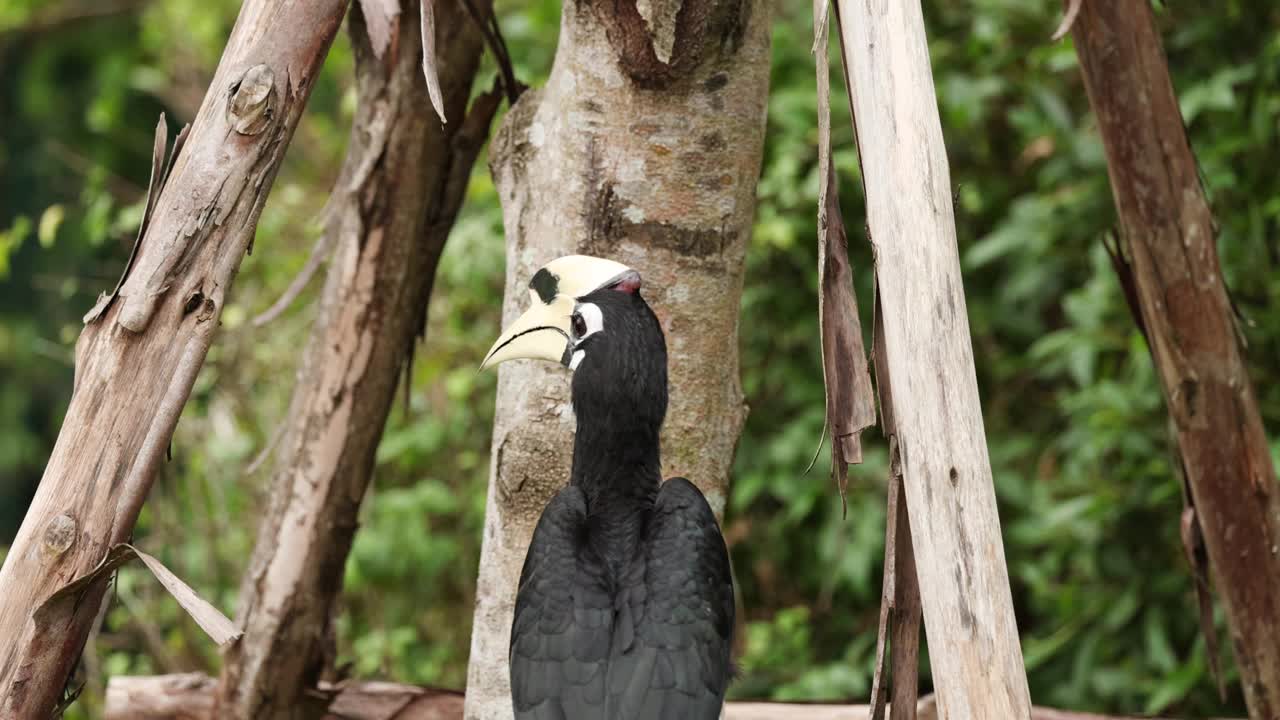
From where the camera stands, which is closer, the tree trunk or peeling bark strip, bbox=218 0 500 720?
the tree trunk

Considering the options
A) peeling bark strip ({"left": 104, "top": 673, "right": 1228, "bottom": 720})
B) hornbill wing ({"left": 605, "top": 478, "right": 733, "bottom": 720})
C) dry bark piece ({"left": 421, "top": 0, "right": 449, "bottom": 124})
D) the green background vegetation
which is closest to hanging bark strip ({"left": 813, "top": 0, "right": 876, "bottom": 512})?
hornbill wing ({"left": 605, "top": 478, "right": 733, "bottom": 720})

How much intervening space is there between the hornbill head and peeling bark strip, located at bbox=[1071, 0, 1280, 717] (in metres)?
0.85

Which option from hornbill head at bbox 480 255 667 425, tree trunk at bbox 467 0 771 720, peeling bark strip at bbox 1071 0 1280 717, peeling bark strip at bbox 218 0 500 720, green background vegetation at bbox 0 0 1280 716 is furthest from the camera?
green background vegetation at bbox 0 0 1280 716

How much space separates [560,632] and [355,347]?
79 centimetres

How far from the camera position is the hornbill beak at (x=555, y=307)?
123 cm

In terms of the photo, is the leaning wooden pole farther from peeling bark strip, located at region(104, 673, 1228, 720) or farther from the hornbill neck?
peeling bark strip, located at region(104, 673, 1228, 720)

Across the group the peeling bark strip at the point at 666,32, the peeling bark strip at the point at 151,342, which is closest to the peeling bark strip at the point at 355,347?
the peeling bark strip at the point at 666,32

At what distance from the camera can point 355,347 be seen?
184 cm

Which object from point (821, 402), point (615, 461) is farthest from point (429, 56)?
point (821, 402)

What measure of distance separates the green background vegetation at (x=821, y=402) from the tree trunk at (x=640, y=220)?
1.23m

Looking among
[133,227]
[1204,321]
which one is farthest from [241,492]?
[1204,321]

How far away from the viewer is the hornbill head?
1217mm

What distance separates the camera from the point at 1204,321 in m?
1.72

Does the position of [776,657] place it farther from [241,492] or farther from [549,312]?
[549,312]
